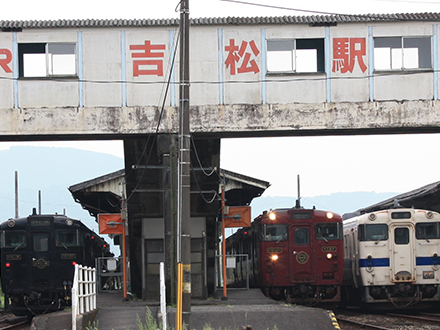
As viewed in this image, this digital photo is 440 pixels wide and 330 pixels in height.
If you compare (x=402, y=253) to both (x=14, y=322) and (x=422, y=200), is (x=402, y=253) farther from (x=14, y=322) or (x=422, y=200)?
(x=14, y=322)

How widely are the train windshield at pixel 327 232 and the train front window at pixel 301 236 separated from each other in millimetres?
338

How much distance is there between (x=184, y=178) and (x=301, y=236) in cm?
870

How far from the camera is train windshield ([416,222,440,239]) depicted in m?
20.8

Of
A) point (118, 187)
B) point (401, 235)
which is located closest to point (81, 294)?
point (401, 235)

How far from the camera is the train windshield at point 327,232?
21.5 meters

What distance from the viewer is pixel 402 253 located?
2075 cm

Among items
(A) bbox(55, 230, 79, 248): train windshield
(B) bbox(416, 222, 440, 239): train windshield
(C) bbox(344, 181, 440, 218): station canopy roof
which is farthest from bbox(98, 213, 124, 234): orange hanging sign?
(B) bbox(416, 222, 440, 239): train windshield

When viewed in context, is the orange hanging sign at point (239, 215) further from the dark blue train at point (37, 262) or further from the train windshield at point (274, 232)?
the dark blue train at point (37, 262)

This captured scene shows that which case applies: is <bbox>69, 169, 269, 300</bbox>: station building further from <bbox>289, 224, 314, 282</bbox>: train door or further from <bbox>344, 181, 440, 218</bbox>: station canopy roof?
<bbox>344, 181, 440, 218</bbox>: station canopy roof

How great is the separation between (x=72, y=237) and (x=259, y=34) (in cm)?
841

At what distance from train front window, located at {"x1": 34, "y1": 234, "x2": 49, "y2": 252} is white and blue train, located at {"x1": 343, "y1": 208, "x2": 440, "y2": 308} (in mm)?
9270

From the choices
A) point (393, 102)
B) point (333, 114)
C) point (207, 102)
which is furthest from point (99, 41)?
point (393, 102)

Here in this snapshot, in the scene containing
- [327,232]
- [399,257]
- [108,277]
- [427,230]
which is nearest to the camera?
[399,257]

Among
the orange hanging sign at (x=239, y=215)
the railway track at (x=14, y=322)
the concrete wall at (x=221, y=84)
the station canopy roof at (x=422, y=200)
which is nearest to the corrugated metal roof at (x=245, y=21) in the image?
the concrete wall at (x=221, y=84)
